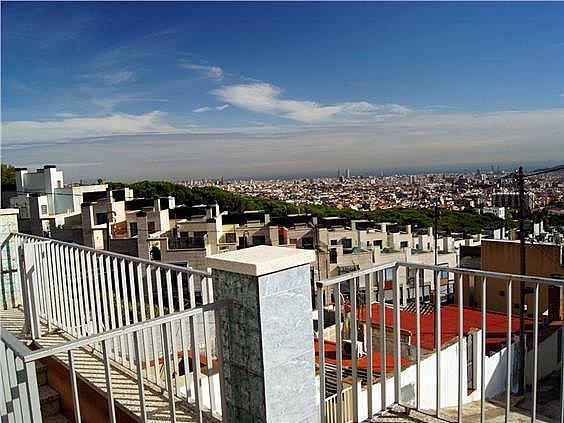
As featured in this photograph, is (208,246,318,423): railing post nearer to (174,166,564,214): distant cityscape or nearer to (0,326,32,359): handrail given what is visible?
(0,326,32,359): handrail

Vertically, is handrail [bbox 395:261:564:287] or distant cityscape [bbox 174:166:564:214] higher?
handrail [bbox 395:261:564:287]

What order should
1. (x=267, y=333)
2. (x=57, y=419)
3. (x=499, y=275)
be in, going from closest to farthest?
1. (x=267, y=333)
2. (x=499, y=275)
3. (x=57, y=419)

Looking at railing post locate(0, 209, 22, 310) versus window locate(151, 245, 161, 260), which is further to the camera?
window locate(151, 245, 161, 260)

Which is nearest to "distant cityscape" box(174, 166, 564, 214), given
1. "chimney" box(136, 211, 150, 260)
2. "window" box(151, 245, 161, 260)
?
"chimney" box(136, 211, 150, 260)

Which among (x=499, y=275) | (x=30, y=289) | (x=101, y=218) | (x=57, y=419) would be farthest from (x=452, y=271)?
(x=101, y=218)

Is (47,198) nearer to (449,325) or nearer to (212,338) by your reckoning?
(449,325)

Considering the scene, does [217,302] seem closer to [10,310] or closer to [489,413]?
[10,310]

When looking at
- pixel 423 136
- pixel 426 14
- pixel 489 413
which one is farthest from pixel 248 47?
pixel 489 413
